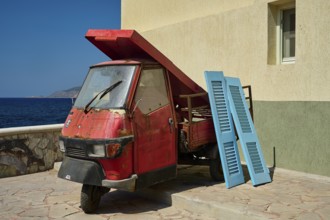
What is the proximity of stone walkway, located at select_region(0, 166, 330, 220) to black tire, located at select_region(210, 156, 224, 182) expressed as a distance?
16 centimetres

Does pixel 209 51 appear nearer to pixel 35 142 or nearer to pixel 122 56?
pixel 122 56

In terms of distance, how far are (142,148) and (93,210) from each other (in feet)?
3.96

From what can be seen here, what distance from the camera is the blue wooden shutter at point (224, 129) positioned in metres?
6.44

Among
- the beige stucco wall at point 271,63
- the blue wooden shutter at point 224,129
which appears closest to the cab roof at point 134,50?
the blue wooden shutter at point 224,129

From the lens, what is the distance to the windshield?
18.5ft

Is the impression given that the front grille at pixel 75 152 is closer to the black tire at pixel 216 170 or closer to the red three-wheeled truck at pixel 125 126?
the red three-wheeled truck at pixel 125 126

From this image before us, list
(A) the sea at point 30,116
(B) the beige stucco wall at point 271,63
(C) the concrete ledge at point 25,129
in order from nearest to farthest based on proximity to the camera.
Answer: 1. (B) the beige stucco wall at point 271,63
2. (C) the concrete ledge at point 25,129
3. (A) the sea at point 30,116

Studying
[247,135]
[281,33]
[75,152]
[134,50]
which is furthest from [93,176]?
[281,33]

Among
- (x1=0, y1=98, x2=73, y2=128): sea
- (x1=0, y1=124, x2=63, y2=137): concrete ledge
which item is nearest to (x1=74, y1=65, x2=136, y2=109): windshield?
(x1=0, y1=124, x2=63, y2=137): concrete ledge

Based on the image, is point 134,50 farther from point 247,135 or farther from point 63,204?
point 63,204

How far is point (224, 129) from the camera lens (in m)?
6.63

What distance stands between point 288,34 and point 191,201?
412 centimetres

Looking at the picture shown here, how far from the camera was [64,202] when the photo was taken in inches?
253

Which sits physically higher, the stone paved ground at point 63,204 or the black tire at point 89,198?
the black tire at point 89,198
